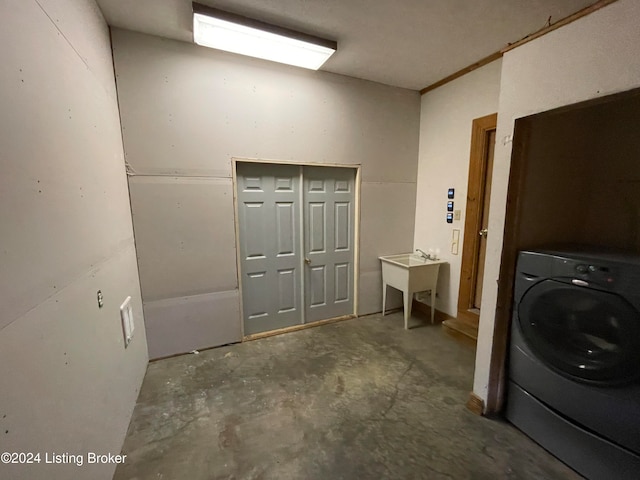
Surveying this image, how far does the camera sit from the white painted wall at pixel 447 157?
262 cm

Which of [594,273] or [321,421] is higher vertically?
[594,273]

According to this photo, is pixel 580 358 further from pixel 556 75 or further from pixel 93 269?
pixel 93 269

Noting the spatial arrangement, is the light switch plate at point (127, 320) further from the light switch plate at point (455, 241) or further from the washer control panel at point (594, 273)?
the light switch plate at point (455, 241)

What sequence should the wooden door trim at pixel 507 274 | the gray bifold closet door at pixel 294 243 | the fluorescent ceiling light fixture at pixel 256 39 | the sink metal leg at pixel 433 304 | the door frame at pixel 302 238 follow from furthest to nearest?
the sink metal leg at pixel 433 304, the gray bifold closet door at pixel 294 243, the door frame at pixel 302 238, the fluorescent ceiling light fixture at pixel 256 39, the wooden door trim at pixel 507 274

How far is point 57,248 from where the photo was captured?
3.43 ft

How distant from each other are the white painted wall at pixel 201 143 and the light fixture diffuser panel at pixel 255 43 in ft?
0.51

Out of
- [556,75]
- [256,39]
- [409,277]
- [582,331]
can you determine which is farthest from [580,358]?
[256,39]

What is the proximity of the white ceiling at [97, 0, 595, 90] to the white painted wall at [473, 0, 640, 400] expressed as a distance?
70 cm

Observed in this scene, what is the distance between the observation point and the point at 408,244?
3.48m

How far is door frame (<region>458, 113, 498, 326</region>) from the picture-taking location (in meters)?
2.61

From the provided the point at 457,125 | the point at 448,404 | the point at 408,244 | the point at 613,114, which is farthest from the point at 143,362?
the point at 613,114

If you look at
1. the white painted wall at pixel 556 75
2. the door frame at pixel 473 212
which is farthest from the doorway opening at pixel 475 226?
the white painted wall at pixel 556 75

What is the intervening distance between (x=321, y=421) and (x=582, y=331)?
157 centimetres

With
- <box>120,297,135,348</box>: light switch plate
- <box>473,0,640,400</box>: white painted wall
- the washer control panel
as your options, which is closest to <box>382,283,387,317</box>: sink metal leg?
<box>473,0,640,400</box>: white painted wall
